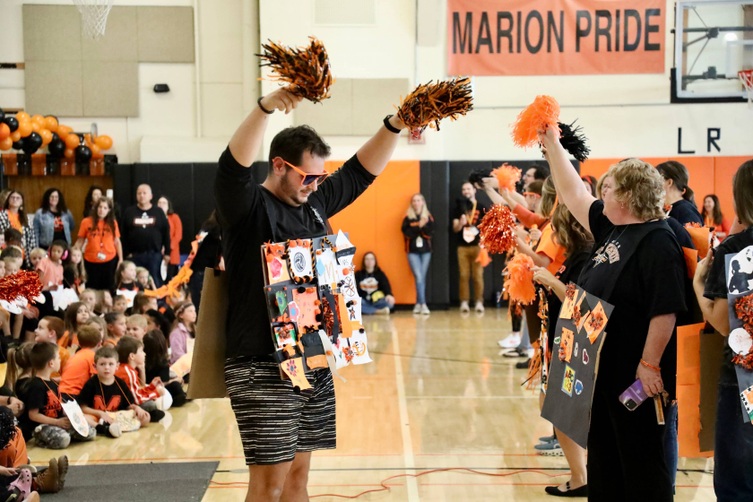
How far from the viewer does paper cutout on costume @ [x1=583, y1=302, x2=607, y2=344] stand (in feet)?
11.3

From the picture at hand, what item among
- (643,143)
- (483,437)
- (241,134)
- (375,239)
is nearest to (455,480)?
(483,437)

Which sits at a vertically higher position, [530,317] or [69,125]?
[69,125]

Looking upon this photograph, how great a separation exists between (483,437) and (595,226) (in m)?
3.25

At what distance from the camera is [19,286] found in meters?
5.05

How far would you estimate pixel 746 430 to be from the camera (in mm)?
3445

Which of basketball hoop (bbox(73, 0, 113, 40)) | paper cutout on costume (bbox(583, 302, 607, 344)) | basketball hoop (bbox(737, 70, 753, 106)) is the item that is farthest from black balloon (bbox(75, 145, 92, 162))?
paper cutout on costume (bbox(583, 302, 607, 344))

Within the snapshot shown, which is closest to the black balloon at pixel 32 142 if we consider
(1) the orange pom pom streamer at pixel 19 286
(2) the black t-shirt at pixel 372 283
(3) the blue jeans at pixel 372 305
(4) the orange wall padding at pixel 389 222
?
(4) the orange wall padding at pixel 389 222

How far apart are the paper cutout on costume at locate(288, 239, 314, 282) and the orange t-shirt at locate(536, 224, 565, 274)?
229 cm

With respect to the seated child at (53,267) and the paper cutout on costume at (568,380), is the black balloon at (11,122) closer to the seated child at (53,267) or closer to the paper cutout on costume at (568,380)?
the seated child at (53,267)

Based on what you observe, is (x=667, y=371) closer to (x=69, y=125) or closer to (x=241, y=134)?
(x=241, y=134)

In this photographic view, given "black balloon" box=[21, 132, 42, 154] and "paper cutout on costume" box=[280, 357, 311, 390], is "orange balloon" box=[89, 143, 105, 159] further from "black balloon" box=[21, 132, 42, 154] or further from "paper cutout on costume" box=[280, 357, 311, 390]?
"paper cutout on costume" box=[280, 357, 311, 390]

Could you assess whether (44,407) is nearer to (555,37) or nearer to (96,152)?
(96,152)

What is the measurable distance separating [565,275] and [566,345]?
1.23 m

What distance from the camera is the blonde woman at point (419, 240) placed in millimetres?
14492
